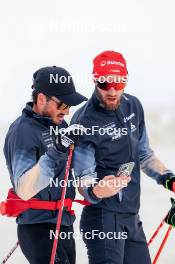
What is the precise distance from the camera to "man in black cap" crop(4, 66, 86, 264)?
314 centimetres

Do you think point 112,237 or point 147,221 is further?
point 147,221

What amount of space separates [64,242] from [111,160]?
0.51 meters

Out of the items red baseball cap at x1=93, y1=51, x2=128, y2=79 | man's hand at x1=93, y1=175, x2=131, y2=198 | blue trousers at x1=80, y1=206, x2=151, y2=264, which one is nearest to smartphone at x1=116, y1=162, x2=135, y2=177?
man's hand at x1=93, y1=175, x2=131, y2=198

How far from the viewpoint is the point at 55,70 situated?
11.2 feet

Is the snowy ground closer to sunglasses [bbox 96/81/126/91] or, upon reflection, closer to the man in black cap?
the man in black cap

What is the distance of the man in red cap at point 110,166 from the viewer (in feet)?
10.9

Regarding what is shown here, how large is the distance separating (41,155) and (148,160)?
2.38 feet

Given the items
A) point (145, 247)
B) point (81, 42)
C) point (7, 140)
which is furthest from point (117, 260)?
point (81, 42)

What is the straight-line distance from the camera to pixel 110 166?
11.1 feet

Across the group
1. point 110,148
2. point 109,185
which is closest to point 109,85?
point 110,148

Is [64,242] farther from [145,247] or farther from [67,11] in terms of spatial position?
[67,11]

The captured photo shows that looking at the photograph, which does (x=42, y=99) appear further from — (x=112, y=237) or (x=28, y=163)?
(x=112, y=237)

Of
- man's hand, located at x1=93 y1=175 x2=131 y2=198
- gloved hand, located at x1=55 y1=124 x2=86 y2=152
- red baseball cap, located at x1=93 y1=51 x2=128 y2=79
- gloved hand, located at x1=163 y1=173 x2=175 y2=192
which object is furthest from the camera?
gloved hand, located at x1=163 y1=173 x2=175 y2=192

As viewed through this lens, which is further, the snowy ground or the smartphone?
the snowy ground
